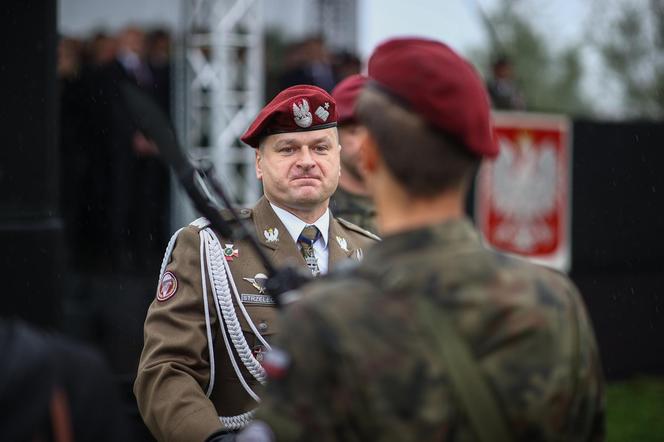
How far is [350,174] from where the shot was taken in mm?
4754

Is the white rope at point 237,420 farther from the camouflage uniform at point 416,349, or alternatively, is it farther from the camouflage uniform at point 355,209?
the camouflage uniform at point 355,209

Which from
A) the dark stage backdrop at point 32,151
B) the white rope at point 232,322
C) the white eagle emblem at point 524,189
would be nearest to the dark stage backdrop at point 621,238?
the white eagle emblem at point 524,189

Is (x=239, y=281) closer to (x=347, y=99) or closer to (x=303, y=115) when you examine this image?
(x=303, y=115)

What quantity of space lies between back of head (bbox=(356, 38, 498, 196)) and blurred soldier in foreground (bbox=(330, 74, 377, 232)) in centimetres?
260

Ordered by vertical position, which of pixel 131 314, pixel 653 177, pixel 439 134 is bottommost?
pixel 131 314

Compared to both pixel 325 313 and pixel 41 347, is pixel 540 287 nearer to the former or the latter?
pixel 325 313

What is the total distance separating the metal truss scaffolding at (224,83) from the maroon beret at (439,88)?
23.5ft

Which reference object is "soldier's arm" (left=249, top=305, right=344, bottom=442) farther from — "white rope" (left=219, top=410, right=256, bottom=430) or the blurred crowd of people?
the blurred crowd of people

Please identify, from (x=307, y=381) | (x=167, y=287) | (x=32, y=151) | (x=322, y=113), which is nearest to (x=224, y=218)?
(x=167, y=287)

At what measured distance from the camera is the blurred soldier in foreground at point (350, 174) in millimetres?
4602

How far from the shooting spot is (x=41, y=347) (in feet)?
5.50

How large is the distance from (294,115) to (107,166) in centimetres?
620

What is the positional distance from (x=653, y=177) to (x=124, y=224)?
480 cm

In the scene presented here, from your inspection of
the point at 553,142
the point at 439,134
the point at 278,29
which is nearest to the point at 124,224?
the point at 553,142
